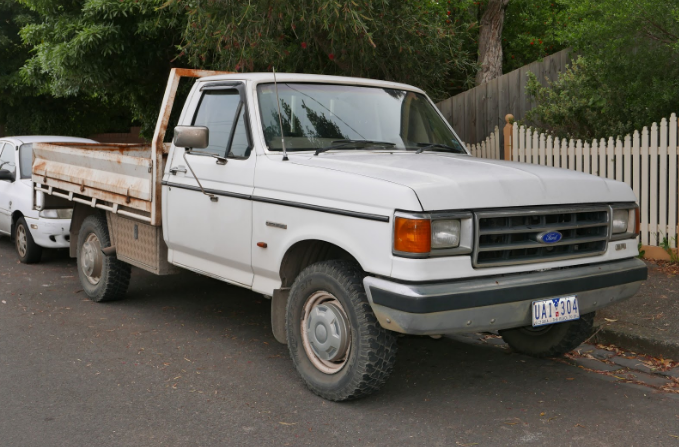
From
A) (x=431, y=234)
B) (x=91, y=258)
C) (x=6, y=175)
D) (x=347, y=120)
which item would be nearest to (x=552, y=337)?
(x=431, y=234)

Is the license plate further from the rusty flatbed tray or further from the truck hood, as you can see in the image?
the rusty flatbed tray

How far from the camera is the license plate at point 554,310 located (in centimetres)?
450

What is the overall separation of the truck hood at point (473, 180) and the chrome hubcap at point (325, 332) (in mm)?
862

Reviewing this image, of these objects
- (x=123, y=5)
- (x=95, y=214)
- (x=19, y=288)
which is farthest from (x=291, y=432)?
(x=123, y=5)

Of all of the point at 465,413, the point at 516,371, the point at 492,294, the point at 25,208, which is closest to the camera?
the point at 492,294

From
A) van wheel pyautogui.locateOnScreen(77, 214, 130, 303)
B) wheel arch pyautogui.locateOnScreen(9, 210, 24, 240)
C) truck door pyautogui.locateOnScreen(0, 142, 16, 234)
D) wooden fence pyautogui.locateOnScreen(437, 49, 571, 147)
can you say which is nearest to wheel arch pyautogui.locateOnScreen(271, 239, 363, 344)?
van wheel pyautogui.locateOnScreen(77, 214, 130, 303)

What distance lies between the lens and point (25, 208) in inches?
387

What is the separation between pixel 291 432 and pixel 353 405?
1.84ft

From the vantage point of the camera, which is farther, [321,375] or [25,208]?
[25,208]

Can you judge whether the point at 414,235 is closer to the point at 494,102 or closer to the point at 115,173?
the point at 115,173

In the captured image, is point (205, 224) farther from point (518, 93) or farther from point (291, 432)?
point (518, 93)

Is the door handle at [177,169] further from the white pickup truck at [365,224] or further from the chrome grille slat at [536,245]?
the chrome grille slat at [536,245]

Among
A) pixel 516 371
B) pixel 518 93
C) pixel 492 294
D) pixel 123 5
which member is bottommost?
pixel 516 371

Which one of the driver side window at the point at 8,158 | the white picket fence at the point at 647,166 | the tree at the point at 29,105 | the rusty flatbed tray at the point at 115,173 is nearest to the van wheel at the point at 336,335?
the rusty flatbed tray at the point at 115,173
